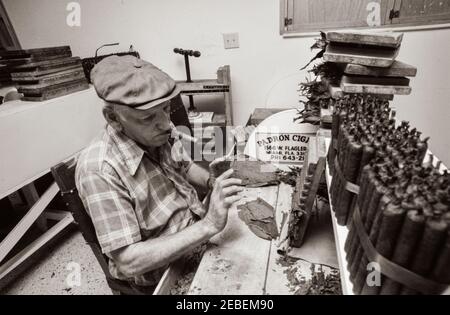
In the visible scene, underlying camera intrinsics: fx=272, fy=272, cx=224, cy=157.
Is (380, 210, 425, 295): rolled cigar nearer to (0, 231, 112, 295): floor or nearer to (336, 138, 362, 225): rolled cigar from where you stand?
(336, 138, 362, 225): rolled cigar

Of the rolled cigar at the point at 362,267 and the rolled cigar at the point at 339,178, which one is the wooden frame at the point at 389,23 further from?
the rolled cigar at the point at 362,267

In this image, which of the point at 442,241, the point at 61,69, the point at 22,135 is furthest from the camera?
the point at 61,69

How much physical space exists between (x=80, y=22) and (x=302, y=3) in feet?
7.39

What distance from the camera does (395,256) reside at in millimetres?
569

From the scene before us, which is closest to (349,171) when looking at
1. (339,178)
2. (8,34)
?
(339,178)

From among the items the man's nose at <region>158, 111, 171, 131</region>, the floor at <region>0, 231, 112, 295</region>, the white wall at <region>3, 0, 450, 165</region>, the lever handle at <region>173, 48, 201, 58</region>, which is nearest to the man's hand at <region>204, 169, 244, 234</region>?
the man's nose at <region>158, 111, 171, 131</region>

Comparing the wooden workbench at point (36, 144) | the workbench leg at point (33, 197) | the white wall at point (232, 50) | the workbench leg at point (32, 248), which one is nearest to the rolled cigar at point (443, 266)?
the wooden workbench at point (36, 144)

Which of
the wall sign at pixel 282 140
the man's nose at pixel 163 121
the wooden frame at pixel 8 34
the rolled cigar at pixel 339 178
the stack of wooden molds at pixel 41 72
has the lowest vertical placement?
the wall sign at pixel 282 140

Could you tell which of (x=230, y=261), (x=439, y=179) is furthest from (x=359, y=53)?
(x=230, y=261)

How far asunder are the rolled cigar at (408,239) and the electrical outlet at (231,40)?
244 centimetres

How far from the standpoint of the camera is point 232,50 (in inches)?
106

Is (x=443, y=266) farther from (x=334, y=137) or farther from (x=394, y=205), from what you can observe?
(x=334, y=137)

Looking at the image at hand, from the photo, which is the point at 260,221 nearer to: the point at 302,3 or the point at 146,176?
the point at 146,176

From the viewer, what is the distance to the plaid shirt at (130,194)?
39.0 inches
